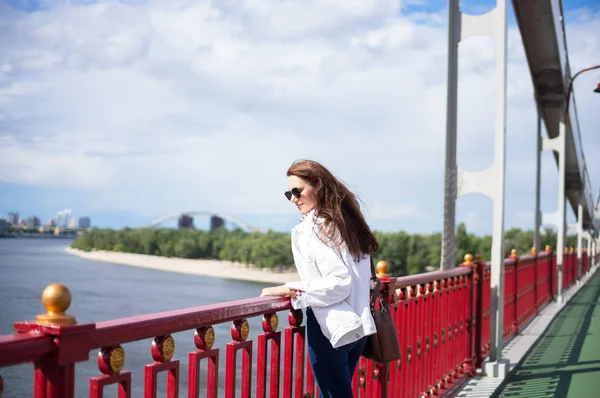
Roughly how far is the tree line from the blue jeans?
145 feet

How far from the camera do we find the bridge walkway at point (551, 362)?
4.76m

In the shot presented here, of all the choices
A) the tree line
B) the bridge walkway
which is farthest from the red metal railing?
the tree line

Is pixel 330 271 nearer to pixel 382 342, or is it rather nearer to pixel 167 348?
pixel 382 342

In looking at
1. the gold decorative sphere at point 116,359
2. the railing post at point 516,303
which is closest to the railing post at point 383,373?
the gold decorative sphere at point 116,359

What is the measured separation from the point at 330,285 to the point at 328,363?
337mm

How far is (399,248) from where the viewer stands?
72562 mm

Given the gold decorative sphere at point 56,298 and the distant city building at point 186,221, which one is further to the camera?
the distant city building at point 186,221

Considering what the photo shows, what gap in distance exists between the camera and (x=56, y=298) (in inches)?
54.8

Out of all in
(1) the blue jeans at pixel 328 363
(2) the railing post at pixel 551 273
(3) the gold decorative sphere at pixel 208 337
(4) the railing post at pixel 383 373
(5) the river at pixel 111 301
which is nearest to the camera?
(3) the gold decorative sphere at pixel 208 337

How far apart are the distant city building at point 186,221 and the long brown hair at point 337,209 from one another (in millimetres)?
135924

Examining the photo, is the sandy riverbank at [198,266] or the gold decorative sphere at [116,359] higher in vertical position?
the gold decorative sphere at [116,359]

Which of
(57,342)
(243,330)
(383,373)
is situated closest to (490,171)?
(383,373)

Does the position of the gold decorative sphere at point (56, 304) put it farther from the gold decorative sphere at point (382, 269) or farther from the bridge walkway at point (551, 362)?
the bridge walkway at point (551, 362)

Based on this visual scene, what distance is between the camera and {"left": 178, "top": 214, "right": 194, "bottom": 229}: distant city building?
137m
